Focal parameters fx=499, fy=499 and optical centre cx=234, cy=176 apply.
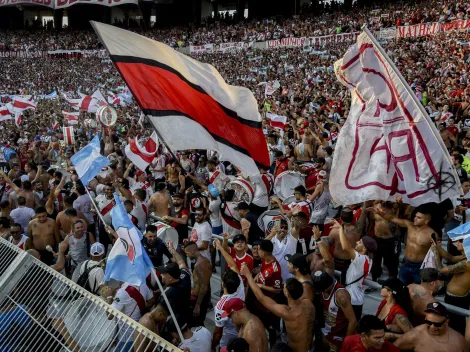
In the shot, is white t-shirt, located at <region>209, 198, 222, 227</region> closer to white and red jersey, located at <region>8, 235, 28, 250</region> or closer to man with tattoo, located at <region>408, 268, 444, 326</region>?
white and red jersey, located at <region>8, 235, 28, 250</region>

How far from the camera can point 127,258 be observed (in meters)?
4.02

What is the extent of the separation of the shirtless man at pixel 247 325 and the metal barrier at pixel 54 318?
2.50 ft

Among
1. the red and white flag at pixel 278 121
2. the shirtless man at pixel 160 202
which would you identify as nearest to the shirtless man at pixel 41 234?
the shirtless man at pixel 160 202

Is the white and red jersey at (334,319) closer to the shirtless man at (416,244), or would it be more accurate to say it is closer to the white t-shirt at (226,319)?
the white t-shirt at (226,319)

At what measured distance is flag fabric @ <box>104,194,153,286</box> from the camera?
3855 mm

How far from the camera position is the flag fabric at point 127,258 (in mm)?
3855

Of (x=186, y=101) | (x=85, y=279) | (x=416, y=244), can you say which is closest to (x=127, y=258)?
(x=85, y=279)

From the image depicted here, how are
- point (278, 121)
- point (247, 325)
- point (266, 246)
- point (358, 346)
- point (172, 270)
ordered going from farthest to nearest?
point (278, 121)
point (266, 246)
point (172, 270)
point (247, 325)
point (358, 346)

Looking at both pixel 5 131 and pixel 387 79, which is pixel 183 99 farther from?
pixel 5 131

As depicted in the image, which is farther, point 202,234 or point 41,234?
point 41,234

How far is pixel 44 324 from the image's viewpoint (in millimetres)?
3572

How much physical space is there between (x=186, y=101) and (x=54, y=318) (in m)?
2.35

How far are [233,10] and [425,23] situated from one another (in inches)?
1040

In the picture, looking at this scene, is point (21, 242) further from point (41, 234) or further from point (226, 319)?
point (226, 319)
